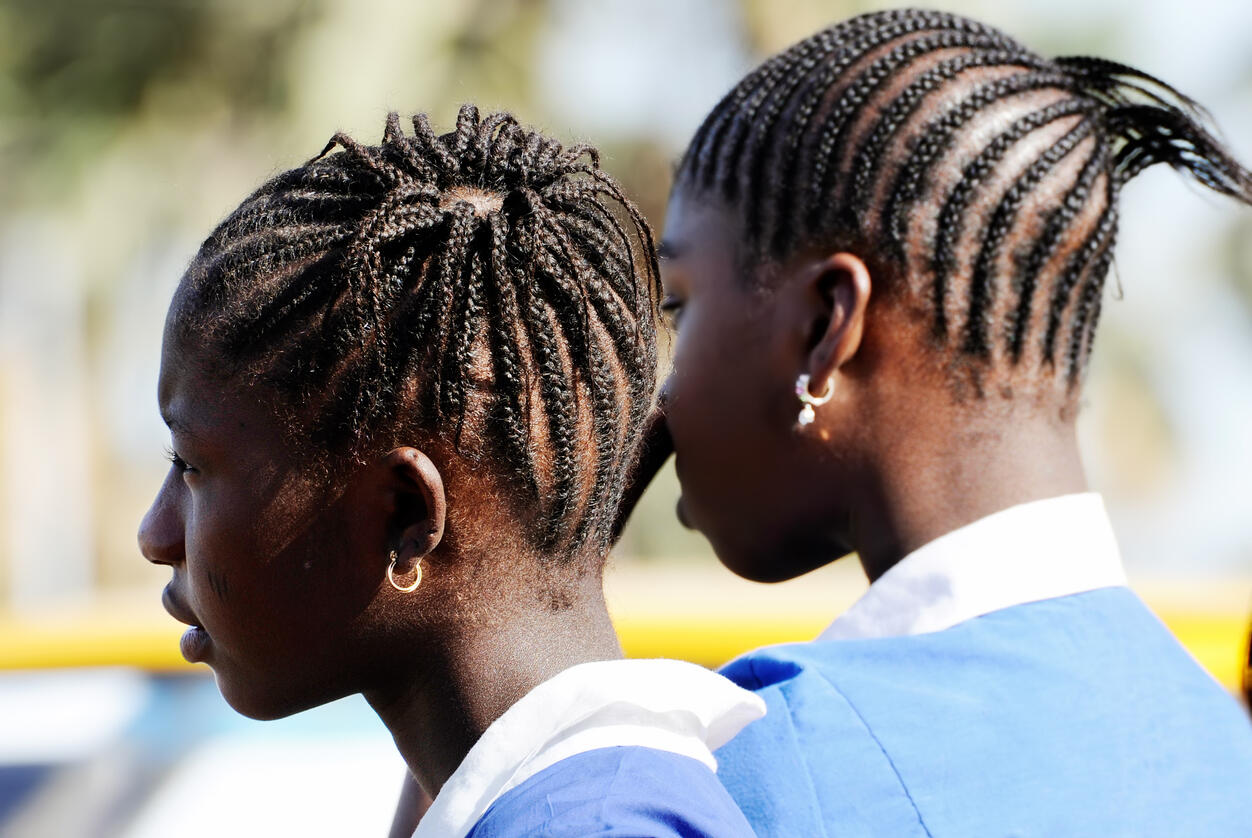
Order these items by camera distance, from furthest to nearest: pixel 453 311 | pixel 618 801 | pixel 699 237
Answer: pixel 699 237 < pixel 453 311 < pixel 618 801

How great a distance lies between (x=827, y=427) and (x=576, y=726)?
0.76m

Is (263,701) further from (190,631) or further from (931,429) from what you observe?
(931,429)

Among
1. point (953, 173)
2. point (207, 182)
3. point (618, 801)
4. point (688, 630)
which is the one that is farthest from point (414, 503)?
point (207, 182)

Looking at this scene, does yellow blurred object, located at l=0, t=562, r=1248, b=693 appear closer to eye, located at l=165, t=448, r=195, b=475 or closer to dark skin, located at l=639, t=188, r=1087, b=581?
dark skin, located at l=639, t=188, r=1087, b=581

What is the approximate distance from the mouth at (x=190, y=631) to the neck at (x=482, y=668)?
0.26 meters

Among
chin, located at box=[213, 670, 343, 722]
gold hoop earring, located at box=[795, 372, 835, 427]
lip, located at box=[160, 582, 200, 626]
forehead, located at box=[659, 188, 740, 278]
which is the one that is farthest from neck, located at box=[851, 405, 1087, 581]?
lip, located at box=[160, 582, 200, 626]

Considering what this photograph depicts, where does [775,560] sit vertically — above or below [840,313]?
below

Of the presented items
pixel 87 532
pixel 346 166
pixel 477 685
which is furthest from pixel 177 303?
pixel 87 532

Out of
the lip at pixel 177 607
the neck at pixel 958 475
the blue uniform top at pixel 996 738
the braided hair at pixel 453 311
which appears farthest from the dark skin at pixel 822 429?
the lip at pixel 177 607

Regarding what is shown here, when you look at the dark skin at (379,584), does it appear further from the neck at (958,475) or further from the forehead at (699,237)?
the forehead at (699,237)

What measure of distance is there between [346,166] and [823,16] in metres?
8.50

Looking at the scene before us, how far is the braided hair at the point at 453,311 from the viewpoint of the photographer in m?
1.52

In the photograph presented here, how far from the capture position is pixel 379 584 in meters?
1.54

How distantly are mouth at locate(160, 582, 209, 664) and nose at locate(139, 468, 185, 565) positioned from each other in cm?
5
